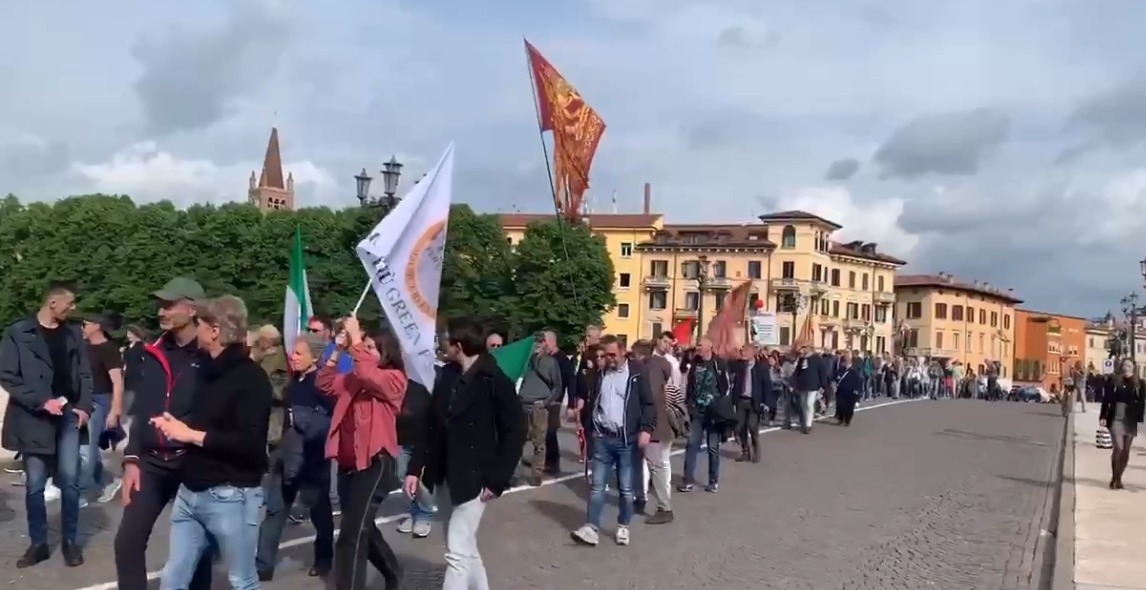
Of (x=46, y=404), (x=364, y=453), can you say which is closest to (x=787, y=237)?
(x=46, y=404)

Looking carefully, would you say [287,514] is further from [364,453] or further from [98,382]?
[98,382]

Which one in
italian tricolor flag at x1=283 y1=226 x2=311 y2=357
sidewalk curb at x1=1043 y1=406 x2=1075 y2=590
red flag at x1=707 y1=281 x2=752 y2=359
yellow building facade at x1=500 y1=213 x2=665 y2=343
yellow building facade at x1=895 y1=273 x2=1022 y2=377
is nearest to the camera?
sidewalk curb at x1=1043 y1=406 x2=1075 y2=590

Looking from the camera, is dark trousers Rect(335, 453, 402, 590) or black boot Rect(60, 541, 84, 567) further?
black boot Rect(60, 541, 84, 567)

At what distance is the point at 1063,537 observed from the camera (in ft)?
38.3

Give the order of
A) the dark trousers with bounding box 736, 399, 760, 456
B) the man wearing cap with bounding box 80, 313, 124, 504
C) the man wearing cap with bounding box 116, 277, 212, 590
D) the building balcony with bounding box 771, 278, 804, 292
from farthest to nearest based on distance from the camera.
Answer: the building balcony with bounding box 771, 278, 804, 292
the dark trousers with bounding box 736, 399, 760, 456
the man wearing cap with bounding box 80, 313, 124, 504
the man wearing cap with bounding box 116, 277, 212, 590

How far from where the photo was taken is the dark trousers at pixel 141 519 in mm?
5578

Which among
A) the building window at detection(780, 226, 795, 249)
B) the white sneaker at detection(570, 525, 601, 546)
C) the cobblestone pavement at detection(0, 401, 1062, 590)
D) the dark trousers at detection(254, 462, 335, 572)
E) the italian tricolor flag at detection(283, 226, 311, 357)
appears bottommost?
the cobblestone pavement at detection(0, 401, 1062, 590)

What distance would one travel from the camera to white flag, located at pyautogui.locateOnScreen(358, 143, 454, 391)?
26.5 ft

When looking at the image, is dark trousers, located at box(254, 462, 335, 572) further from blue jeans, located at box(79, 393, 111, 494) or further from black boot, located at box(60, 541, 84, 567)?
blue jeans, located at box(79, 393, 111, 494)

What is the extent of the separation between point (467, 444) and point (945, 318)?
125 metres

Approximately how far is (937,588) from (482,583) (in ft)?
14.4

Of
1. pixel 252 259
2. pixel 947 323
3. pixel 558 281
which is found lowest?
pixel 558 281

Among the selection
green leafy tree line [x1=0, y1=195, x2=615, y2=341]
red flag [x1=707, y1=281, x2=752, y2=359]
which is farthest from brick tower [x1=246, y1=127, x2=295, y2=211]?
red flag [x1=707, y1=281, x2=752, y2=359]

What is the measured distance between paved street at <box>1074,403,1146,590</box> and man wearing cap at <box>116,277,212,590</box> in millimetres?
6897
